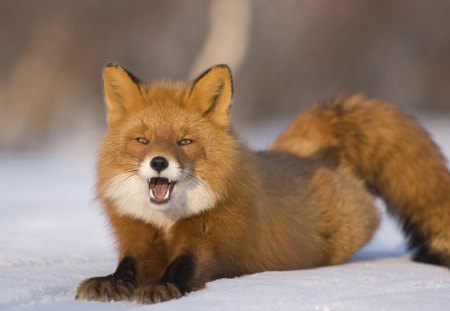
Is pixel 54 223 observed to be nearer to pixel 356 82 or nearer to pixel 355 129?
pixel 355 129

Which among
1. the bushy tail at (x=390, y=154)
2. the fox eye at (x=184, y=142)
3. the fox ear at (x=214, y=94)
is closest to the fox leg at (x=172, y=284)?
the fox eye at (x=184, y=142)

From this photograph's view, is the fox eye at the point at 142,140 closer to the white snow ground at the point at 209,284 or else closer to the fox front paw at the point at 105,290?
the white snow ground at the point at 209,284

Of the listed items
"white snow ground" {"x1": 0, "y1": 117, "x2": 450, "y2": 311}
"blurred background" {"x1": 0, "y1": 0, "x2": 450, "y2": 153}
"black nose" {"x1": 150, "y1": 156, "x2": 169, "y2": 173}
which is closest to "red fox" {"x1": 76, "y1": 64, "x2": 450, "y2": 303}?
"black nose" {"x1": 150, "y1": 156, "x2": 169, "y2": 173}

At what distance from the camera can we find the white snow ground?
3961mm

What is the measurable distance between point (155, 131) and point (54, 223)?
11.3 feet

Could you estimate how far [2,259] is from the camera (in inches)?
208

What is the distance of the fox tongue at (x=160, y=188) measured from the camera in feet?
15.4

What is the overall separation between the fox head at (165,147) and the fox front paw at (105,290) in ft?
1.72

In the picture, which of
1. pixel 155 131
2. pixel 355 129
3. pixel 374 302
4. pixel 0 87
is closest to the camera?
pixel 374 302

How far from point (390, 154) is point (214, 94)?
192 cm

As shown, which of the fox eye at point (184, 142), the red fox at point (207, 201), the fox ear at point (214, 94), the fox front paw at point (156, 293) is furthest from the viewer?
the fox ear at point (214, 94)

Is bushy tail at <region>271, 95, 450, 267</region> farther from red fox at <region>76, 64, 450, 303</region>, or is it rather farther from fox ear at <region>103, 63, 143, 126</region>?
fox ear at <region>103, 63, 143, 126</region>

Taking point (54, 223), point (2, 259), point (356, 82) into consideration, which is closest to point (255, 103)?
point (356, 82)

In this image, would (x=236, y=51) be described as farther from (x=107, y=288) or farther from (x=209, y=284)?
(x=107, y=288)
